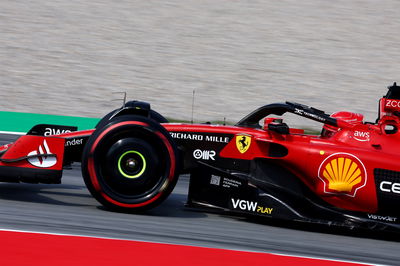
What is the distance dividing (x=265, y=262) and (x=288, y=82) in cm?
1432

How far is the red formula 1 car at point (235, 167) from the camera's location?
5.97 metres

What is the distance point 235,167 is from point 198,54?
1377 centimetres

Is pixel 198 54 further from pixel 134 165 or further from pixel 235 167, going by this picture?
pixel 134 165

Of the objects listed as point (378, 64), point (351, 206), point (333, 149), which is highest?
point (378, 64)

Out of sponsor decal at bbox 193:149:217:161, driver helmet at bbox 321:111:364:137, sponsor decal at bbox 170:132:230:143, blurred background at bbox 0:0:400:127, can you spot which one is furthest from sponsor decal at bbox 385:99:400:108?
blurred background at bbox 0:0:400:127

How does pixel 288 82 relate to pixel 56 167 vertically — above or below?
above

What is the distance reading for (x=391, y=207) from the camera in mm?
6078

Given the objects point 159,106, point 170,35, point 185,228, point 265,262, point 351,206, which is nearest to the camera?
point 265,262

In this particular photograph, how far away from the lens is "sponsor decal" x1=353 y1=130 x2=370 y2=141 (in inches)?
251

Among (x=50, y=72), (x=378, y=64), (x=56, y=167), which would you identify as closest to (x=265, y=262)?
(x=56, y=167)

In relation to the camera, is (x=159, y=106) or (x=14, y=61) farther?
(x=14, y=61)

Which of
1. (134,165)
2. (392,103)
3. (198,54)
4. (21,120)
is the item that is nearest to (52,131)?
(134,165)

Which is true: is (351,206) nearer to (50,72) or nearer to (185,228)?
(185,228)

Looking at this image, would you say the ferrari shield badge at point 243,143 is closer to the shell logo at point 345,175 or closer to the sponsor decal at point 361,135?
the shell logo at point 345,175
